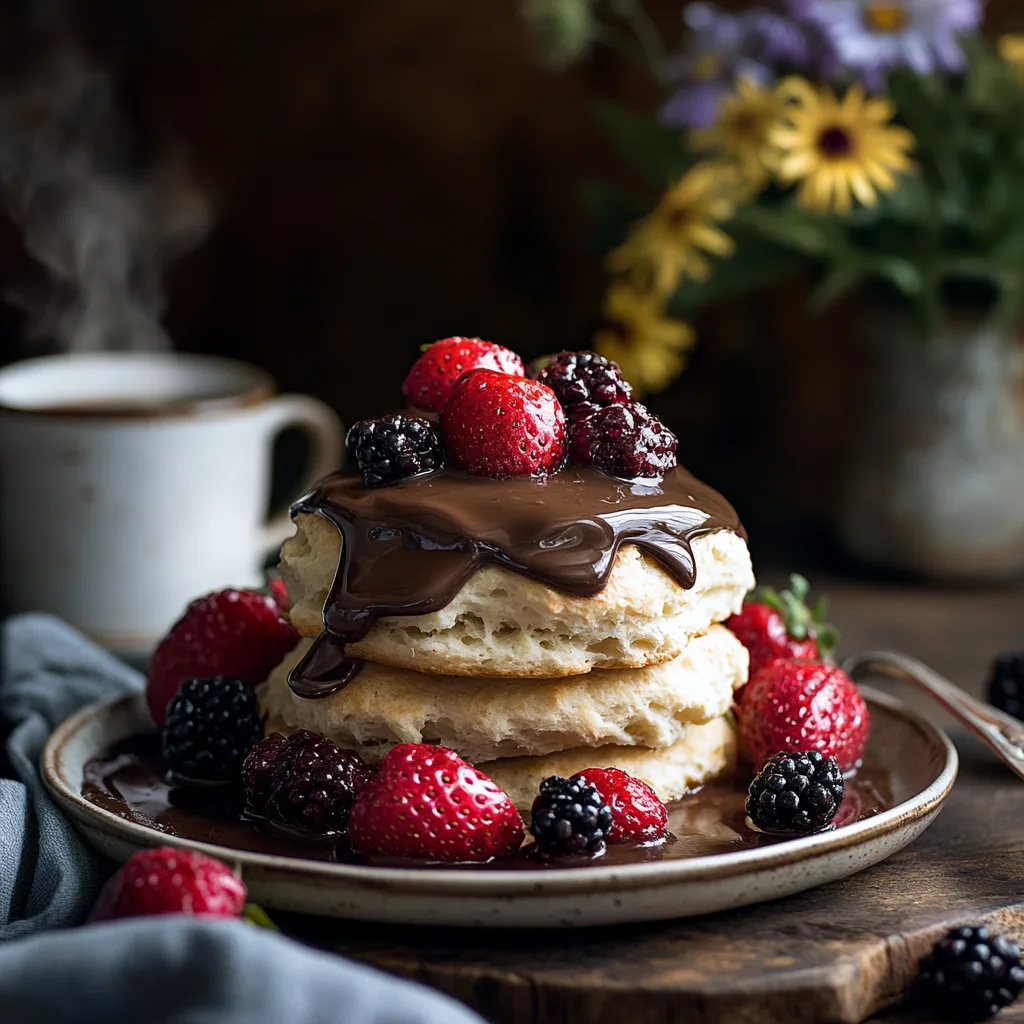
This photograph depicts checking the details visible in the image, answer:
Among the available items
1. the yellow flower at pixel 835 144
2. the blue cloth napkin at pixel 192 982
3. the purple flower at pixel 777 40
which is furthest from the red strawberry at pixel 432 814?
the purple flower at pixel 777 40

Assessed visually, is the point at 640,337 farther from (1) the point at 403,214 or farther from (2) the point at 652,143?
(1) the point at 403,214

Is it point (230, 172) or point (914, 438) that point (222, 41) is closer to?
point (230, 172)

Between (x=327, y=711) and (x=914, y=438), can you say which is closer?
(x=327, y=711)


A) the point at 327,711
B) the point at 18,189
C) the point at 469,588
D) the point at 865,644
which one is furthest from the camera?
the point at 18,189

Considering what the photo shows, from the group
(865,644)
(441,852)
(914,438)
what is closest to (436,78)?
(914,438)

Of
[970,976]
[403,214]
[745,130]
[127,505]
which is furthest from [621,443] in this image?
[403,214]

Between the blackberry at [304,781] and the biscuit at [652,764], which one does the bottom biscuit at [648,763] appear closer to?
the biscuit at [652,764]
